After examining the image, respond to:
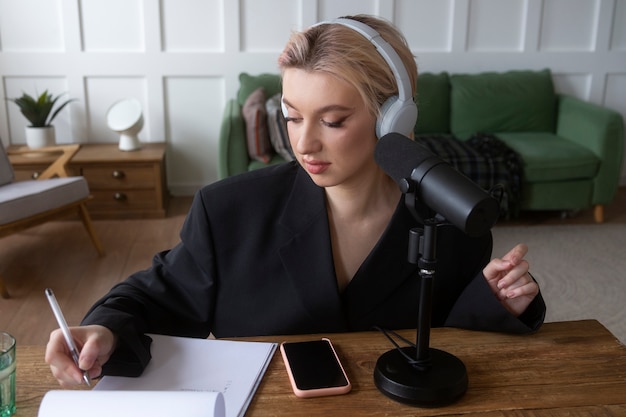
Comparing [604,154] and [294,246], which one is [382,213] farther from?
[604,154]

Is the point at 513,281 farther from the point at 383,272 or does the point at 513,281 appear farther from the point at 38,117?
the point at 38,117

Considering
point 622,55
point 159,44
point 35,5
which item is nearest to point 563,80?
point 622,55

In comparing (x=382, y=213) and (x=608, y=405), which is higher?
(x=382, y=213)

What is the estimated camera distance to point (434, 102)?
4.34m

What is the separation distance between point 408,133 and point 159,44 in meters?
3.44

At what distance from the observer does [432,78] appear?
172 inches

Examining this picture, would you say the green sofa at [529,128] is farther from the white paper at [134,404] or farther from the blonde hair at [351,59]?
the white paper at [134,404]

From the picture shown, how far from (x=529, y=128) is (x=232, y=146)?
1.96m

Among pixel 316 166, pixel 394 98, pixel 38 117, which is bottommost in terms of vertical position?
pixel 38 117

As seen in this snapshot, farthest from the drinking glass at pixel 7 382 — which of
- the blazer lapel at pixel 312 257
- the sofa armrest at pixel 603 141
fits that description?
the sofa armrest at pixel 603 141

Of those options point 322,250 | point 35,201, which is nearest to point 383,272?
point 322,250

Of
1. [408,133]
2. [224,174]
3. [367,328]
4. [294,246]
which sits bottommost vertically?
[224,174]

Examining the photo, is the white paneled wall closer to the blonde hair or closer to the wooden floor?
the wooden floor

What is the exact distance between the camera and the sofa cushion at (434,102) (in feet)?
14.1
